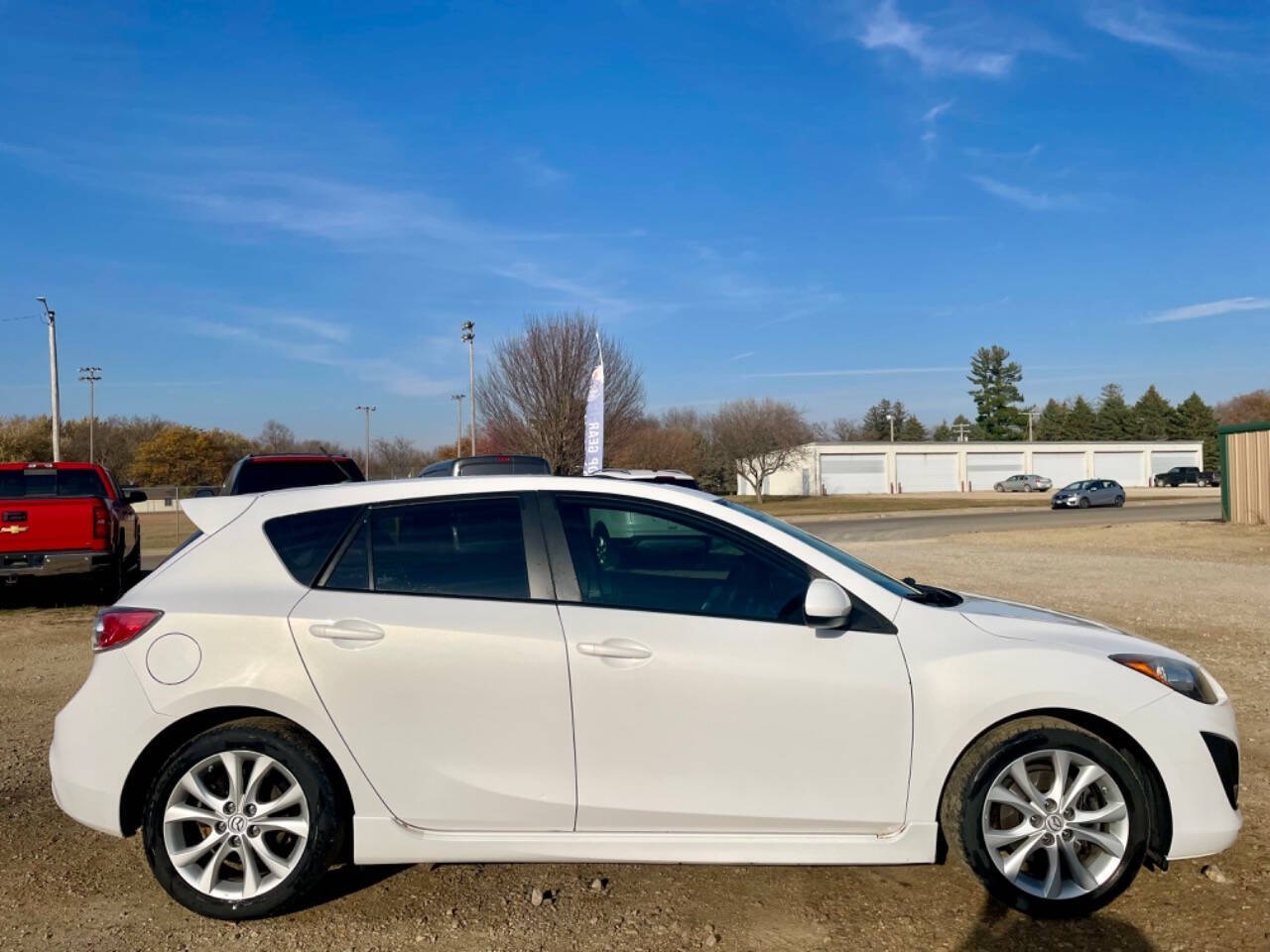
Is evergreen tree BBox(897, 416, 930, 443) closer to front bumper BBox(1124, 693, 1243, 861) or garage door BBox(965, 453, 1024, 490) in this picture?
garage door BBox(965, 453, 1024, 490)

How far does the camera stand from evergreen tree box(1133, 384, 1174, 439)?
112625 millimetres

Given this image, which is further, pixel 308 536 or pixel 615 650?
pixel 308 536

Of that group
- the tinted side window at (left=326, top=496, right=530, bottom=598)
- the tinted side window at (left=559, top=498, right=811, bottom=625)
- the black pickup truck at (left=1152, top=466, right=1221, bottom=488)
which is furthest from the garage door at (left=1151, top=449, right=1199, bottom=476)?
the tinted side window at (left=326, top=496, right=530, bottom=598)

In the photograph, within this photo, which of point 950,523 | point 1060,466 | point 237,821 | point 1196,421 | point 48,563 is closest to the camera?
point 237,821

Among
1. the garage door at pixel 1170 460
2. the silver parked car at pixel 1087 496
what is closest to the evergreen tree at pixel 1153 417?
the garage door at pixel 1170 460

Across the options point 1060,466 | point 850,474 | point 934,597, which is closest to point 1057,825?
point 934,597

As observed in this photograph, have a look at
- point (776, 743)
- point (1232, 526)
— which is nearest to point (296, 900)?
point (776, 743)

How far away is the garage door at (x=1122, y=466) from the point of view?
86.7 meters

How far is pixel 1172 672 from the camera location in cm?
377

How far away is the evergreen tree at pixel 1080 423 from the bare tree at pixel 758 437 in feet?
202

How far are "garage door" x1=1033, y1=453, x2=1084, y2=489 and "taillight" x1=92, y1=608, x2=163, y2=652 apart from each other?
89055 mm

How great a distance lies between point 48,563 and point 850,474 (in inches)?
2878

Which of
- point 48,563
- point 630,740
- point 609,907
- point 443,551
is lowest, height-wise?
point 609,907

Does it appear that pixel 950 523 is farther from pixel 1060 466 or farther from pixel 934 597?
pixel 1060 466
